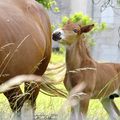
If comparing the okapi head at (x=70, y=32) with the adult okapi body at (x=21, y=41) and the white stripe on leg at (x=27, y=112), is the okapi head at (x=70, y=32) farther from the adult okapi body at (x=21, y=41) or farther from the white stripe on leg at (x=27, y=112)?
the white stripe on leg at (x=27, y=112)

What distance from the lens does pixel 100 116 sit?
3.14 meters

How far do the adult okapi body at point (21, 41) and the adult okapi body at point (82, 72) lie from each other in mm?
152

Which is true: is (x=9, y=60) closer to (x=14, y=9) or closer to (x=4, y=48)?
(x=4, y=48)

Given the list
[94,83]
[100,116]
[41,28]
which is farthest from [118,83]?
[100,116]

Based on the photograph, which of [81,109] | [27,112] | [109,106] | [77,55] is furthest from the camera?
[109,106]

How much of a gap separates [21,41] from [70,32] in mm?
602

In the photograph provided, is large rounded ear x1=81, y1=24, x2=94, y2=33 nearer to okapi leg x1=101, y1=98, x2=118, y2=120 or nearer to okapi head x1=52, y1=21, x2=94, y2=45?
okapi head x1=52, y1=21, x2=94, y2=45

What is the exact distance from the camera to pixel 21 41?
10.7 feet

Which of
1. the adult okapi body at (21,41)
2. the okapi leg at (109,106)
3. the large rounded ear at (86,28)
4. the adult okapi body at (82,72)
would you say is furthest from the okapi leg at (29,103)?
the okapi leg at (109,106)

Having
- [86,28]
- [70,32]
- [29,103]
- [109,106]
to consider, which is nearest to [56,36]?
[70,32]

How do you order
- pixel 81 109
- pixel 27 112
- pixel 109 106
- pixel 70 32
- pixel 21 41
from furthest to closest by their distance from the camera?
1. pixel 109 106
2. pixel 70 32
3. pixel 81 109
4. pixel 27 112
5. pixel 21 41

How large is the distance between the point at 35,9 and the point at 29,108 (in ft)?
2.50

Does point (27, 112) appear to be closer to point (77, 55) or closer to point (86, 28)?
point (77, 55)

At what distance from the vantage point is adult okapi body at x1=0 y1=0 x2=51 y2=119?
10.3ft
